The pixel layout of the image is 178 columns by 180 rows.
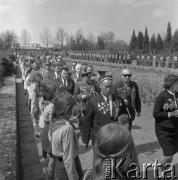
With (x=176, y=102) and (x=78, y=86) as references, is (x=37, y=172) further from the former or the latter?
(x=176, y=102)

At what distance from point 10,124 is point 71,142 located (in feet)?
8.39

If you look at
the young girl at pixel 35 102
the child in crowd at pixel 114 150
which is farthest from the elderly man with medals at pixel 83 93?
the child in crowd at pixel 114 150

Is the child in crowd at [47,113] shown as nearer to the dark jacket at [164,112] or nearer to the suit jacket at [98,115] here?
the suit jacket at [98,115]

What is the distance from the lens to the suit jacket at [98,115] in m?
4.02

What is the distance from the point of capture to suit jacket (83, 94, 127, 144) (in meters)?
4.02

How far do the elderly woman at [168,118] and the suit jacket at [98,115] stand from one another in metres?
0.60

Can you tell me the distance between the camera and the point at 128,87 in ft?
17.5

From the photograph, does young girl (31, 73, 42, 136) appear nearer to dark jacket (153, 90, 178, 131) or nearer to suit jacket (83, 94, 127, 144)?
suit jacket (83, 94, 127, 144)

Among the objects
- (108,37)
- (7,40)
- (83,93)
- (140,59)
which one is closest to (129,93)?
(83,93)

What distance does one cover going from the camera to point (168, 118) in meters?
4.21

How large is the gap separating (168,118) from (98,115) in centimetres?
103

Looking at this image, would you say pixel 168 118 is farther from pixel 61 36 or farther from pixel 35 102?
pixel 61 36

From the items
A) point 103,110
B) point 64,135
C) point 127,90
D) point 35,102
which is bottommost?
point 35,102

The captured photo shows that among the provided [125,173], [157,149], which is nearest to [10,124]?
[157,149]
